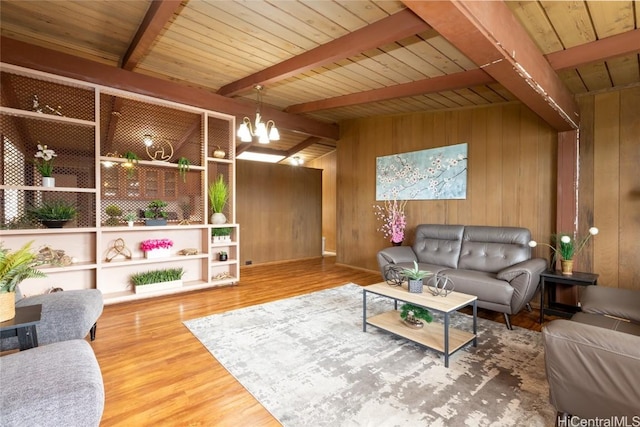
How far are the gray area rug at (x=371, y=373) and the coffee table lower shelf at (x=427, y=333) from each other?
0.34 feet

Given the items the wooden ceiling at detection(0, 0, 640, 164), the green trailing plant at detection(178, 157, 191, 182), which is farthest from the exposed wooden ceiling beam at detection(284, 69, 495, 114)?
the green trailing plant at detection(178, 157, 191, 182)

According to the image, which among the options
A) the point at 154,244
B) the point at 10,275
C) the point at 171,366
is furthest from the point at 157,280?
the point at 10,275

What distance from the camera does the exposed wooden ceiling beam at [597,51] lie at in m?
2.16

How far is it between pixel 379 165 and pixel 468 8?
383 cm

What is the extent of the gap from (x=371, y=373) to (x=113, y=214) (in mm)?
3370

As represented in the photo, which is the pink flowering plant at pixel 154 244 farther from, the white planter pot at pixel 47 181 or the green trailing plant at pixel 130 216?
the white planter pot at pixel 47 181

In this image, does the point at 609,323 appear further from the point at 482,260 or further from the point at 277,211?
the point at 277,211

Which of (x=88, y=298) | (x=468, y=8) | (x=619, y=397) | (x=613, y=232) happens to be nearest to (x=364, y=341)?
(x=619, y=397)

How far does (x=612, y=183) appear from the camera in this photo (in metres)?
3.14

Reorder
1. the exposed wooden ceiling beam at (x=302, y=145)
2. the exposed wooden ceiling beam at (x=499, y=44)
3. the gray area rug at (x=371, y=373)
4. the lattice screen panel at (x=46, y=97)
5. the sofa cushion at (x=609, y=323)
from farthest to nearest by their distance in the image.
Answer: the exposed wooden ceiling beam at (x=302, y=145)
the lattice screen panel at (x=46, y=97)
the sofa cushion at (x=609, y=323)
the gray area rug at (x=371, y=373)
the exposed wooden ceiling beam at (x=499, y=44)

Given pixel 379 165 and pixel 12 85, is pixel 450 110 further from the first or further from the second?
pixel 12 85

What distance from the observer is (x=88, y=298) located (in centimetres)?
224

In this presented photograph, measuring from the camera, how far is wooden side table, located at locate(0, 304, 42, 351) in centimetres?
146

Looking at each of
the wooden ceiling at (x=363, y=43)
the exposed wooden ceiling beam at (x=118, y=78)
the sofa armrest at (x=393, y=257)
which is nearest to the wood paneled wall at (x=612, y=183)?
the wooden ceiling at (x=363, y=43)
